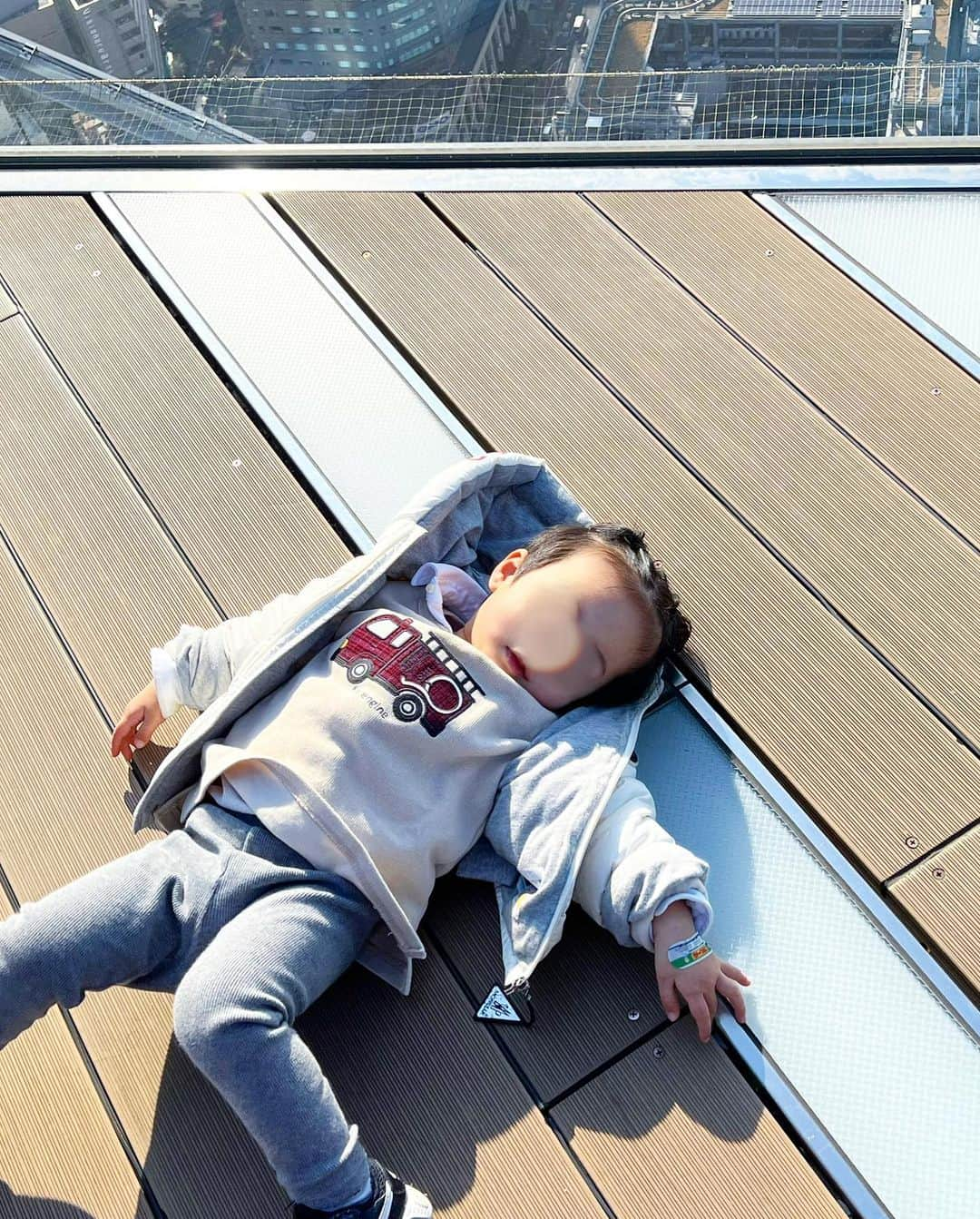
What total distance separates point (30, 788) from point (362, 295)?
1.07 meters

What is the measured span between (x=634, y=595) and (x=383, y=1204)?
73 centimetres

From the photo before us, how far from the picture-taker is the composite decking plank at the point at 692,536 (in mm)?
1451

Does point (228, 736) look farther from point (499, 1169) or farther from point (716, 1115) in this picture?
point (716, 1115)

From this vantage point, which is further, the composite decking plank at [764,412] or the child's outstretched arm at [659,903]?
the composite decking plank at [764,412]

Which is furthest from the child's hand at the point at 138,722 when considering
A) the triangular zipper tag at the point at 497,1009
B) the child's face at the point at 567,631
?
the triangular zipper tag at the point at 497,1009

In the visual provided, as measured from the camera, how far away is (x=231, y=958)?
1146 millimetres

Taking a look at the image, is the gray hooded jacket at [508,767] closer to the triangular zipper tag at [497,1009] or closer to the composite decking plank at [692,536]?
the triangular zipper tag at [497,1009]

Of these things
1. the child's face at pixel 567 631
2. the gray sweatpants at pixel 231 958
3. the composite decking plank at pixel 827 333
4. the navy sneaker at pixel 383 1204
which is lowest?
the navy sneaker at pixel 383 1204

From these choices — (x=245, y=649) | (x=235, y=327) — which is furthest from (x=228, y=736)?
(x=235, y=327)

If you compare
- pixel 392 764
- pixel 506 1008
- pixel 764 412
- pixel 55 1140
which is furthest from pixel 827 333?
pixel 55 1140

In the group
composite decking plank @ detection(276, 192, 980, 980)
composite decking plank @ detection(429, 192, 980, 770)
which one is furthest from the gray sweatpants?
composite decking plank @ detection(429, 192, 980, 770)

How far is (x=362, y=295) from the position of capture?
2.08 metres

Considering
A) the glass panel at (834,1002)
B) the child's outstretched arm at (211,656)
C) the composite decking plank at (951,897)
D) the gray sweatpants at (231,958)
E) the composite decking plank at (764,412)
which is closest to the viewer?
the gray sweatpants at (231,958)

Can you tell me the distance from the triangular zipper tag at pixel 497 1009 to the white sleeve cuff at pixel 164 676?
1.81ft
